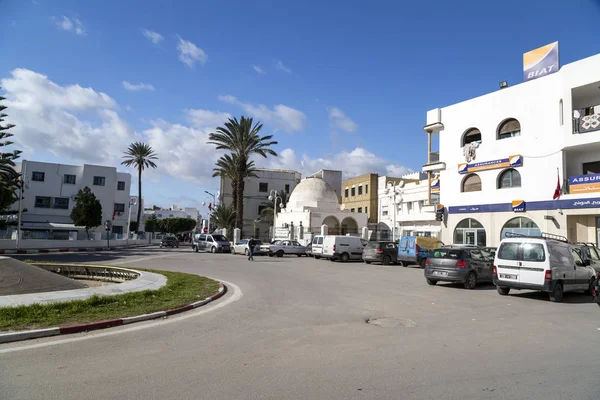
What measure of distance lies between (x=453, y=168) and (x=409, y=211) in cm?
1259

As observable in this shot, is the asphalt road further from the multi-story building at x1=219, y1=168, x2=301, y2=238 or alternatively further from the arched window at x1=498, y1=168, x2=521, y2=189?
the multi-story building at x1=219, y1=168, x2=301, y2=238

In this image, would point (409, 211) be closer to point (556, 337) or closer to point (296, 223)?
point (296, 223)

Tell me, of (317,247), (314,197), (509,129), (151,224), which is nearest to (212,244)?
(317,247)

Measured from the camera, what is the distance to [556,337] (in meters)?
7.67

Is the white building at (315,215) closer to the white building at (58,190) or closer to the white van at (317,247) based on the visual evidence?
the white van at (317,247)

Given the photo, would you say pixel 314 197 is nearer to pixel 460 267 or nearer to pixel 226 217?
pixel 226 217

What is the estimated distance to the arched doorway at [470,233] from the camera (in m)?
30.8

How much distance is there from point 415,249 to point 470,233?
28.4ft

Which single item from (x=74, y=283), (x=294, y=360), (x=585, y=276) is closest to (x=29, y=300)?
(x=74, y=283)

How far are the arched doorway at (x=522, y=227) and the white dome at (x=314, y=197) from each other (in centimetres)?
2718

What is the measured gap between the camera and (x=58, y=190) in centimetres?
5644

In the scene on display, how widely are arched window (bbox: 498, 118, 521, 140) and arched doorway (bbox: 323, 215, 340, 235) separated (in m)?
25.4

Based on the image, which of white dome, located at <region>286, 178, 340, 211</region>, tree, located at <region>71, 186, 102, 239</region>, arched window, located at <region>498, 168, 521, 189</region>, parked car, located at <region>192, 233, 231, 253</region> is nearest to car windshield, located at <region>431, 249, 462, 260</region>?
arched window, located at <region>498, 168, 521, 189</region>

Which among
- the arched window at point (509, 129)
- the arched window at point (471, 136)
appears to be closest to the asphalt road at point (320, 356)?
the arched window at point (509, 129)
